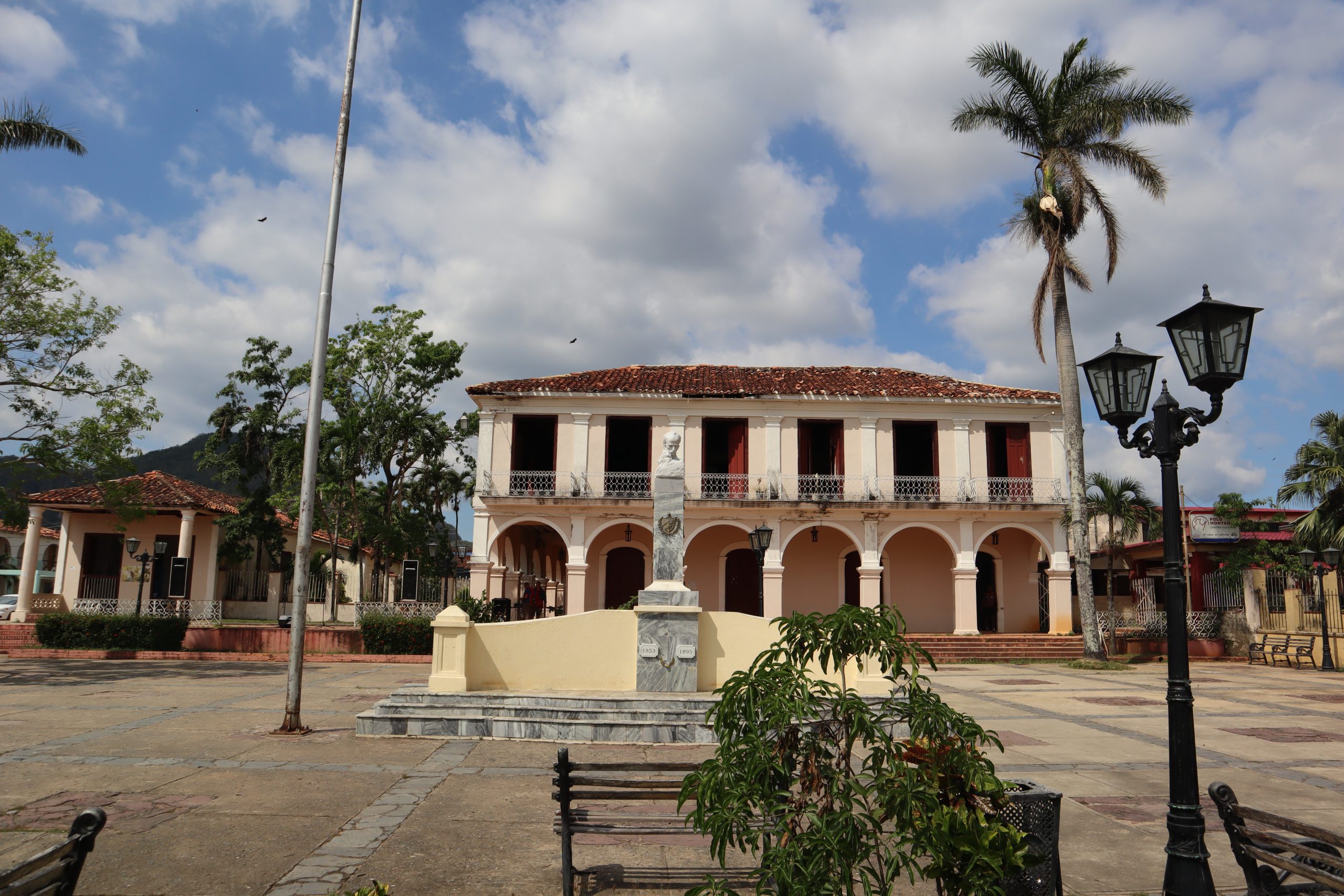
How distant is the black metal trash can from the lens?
3615 millimetres

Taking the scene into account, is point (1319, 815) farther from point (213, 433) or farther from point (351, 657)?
point (213, 433)

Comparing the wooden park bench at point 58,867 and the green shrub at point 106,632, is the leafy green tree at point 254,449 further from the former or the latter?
the wooden park bench at point 58,867

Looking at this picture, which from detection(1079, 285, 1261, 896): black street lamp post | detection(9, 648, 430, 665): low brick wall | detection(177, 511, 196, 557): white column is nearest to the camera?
detection(1079, 285, 1261, 896): black street lamp post

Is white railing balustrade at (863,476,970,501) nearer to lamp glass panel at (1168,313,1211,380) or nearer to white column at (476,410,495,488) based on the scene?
white column at (476,410,495,488)

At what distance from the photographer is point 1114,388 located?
4.88 meters

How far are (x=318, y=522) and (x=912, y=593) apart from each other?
1645 centimetres

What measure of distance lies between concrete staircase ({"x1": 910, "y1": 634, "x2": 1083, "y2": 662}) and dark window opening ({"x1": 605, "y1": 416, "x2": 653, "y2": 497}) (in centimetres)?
797

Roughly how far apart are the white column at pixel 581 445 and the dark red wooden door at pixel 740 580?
15.3ft

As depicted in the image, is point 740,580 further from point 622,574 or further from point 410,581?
point 410,581

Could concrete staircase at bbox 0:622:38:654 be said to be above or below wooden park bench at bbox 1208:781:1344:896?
below

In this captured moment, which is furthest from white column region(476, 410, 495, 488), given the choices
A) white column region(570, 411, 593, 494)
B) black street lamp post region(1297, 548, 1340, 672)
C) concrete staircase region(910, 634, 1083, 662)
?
black street lamp post region(1297, 548, 1340, 672)

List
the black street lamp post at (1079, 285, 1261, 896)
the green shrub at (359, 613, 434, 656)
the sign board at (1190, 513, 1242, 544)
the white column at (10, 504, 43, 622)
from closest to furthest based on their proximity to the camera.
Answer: the black street lamp post at (1079, 285, 1261, 896), the green shrub at (359, 613, 434, 656), the white column at (10, 504, 43, 622), the sign board at (1190, 513, 1242, 544)

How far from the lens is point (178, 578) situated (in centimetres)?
1942

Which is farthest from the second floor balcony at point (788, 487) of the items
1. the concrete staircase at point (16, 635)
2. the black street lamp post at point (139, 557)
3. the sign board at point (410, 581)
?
the concrete staircase at point (16, 635)
